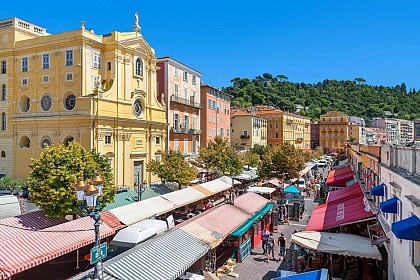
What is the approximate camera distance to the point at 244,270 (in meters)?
16.5

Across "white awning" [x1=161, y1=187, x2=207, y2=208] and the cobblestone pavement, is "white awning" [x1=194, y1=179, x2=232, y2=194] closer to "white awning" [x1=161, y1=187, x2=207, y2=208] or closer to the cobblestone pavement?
"white awning" [x1=161, y1=187, x2=207, y2=208]

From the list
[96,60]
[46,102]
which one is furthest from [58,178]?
[46,102]

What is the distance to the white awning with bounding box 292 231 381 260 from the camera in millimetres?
12977

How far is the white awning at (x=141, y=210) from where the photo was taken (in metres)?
19.2

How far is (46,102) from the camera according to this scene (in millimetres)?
33594

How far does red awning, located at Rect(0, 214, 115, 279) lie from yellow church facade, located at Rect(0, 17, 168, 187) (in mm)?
15455

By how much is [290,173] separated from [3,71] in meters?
30.7

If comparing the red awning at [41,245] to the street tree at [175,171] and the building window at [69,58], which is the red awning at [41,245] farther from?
the building window at [69,58]

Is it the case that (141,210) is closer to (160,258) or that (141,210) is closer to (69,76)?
(160,258)

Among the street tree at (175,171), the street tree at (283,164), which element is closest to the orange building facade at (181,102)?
the street tree at (175,171)

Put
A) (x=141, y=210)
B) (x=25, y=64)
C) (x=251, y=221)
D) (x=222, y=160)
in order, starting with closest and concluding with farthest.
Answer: (x=251, y=221) < (x=141, y=210) < (x=25, y=64) < (x=222, y=160)

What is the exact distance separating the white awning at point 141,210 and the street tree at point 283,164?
1542 cm

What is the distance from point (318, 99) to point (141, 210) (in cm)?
16661

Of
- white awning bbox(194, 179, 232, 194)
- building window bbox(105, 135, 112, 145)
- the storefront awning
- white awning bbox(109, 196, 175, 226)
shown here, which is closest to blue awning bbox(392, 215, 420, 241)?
the storefront awning
